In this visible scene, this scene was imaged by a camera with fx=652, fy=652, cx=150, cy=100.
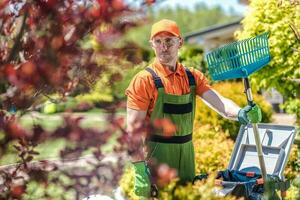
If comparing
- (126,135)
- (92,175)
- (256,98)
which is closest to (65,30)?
(126,135)

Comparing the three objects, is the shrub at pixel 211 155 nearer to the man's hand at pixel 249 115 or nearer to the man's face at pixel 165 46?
the man's hand at pixel 249 115

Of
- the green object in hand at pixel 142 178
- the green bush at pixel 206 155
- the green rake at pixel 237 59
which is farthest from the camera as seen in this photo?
the green bush at pixel 206 155

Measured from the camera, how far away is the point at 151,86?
3625 millimetres

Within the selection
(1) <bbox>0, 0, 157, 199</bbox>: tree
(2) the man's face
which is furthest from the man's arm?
(1) <bbox>0, 0, 157, 199</bbox>: tree

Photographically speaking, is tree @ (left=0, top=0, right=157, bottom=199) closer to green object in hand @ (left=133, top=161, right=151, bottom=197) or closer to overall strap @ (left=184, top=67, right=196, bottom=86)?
green object in hand @ (left=133, top=161, right=151, bottom=197)

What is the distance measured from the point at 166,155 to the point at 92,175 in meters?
1.37

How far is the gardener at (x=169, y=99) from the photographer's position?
3.62 meters

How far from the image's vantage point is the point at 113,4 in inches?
80.9

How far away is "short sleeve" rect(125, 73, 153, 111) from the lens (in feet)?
11.8

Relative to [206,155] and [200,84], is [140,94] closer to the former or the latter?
[200,84]

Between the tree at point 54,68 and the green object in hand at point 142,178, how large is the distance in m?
1.05

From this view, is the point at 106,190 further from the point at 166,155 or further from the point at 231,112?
the point at 231,112

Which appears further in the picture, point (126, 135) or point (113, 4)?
point (126, 135)

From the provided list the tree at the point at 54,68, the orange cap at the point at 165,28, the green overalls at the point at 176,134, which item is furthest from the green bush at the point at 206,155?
the tree at the point at 54,68
